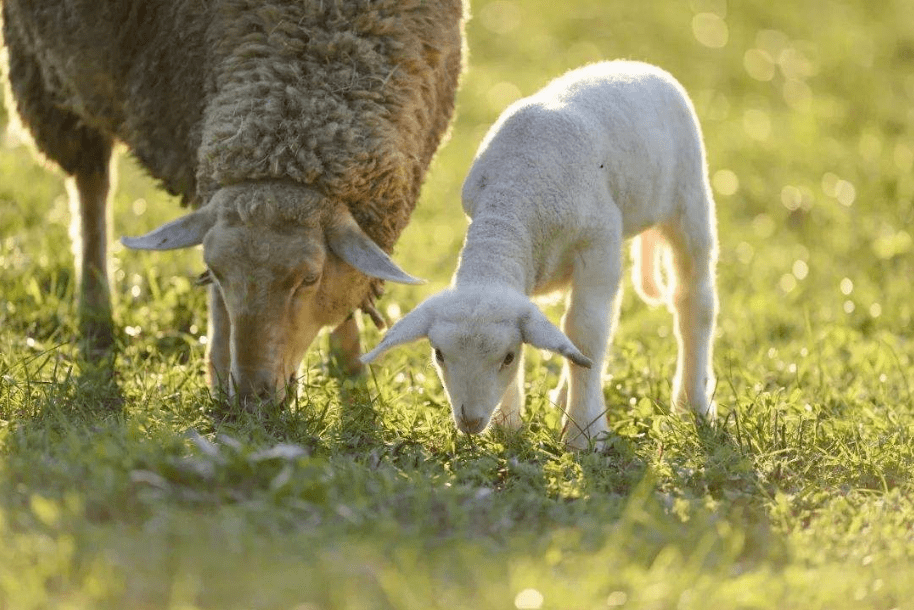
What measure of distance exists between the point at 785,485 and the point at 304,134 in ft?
6.82

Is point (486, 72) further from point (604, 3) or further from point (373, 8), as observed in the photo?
point (373, 8)

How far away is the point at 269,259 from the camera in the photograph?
4.92 meters

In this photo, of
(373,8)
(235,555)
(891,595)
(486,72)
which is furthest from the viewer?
(486,72)

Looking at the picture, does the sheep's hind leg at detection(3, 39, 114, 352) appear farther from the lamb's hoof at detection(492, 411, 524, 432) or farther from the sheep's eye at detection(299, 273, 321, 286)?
the lamb's hoof at detection(492, 411, 524, 432)

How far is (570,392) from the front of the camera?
5086mm

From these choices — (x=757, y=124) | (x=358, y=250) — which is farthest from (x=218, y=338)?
(x=757, y=124)

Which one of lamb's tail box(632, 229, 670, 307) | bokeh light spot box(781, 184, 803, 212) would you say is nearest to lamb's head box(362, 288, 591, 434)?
lamb's tail box(632, 229, 670, 307)

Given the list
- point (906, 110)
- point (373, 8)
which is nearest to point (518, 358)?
point (373, 8)

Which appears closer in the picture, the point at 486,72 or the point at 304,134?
the point at 304,134

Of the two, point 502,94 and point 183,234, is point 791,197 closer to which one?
point 502,94

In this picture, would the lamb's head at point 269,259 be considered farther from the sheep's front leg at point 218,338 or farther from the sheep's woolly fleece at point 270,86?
the sheep's front leg at point 218,338

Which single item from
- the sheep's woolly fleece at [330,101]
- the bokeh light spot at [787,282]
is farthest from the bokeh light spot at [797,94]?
the sheep's woolly fleece at [330,101]

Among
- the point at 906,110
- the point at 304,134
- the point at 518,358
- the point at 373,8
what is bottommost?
the point at 906,110

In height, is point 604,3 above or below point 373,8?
below
